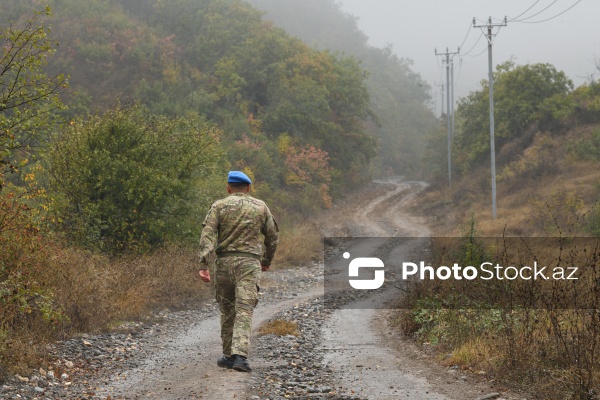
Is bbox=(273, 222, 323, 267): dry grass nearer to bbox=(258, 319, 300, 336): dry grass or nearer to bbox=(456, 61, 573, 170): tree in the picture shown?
bbox=(258, 319, 300, 336): dry grass

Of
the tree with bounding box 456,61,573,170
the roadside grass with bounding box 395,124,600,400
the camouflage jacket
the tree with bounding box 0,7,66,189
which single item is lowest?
the roadside grass with bounding box 395,124,600,400

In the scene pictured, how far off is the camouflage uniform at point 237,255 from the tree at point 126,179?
9084 millimetres

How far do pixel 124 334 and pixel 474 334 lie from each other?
19.5 ft

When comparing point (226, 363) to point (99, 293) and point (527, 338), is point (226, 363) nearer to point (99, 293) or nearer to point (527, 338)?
point (527, 338)

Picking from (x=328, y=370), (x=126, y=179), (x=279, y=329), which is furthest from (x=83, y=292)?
(x=126, y=179)

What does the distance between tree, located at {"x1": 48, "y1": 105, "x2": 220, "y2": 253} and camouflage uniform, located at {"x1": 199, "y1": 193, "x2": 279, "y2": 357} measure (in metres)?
9.08

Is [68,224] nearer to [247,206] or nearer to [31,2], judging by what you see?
[247,206]

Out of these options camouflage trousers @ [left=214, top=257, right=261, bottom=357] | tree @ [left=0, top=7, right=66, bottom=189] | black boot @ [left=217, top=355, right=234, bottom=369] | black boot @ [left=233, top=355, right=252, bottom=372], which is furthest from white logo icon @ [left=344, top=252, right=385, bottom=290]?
black boot @ [left=233, top=355, right=252, bottom=372]

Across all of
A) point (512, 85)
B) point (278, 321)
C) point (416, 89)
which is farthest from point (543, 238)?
point (416, 89)

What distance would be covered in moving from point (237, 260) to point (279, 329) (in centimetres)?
445

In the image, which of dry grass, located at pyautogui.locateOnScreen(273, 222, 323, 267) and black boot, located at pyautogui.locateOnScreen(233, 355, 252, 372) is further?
dry grass, located at pyautogui.locateOnScreen(273, 222, 323, 267)

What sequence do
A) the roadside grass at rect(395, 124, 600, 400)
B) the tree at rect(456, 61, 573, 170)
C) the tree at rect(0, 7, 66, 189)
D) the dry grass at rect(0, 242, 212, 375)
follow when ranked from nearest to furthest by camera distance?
the roadside grass at rect(395, 124, 600, 400) → the dry grass at rect(0, 242, 212, 375) → the tree at rect(0, 7, 66, 189) → the tree at rect(456, 61, 573, 170)

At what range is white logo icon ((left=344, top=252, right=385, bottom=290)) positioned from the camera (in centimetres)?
2269

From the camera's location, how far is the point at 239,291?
8.22 meters
